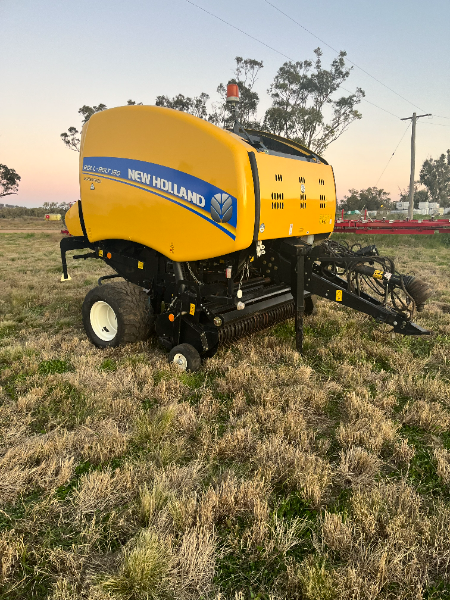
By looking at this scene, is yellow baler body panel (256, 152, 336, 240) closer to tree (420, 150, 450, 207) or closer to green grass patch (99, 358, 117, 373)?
green grass patch (99, 358, 117, 373)

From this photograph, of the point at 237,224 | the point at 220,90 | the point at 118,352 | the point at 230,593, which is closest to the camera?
the point at 230,593

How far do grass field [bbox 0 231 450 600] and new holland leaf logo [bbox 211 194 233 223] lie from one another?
1.59 meters

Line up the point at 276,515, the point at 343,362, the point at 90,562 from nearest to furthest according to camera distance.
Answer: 1. the point at 90,562
2. the point at 276,515
3. the point at 343,362

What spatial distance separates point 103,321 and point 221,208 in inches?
97.2

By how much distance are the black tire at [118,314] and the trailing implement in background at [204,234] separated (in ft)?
0.04

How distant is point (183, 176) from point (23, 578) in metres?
3.34

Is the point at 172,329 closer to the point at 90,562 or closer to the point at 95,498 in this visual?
the point at 95,498

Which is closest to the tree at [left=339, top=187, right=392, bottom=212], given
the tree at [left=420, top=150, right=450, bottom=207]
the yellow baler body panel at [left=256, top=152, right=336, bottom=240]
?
the tree at [left=420, top=150, right=450, bottom=207]

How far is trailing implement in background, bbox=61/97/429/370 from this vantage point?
3.82 meters

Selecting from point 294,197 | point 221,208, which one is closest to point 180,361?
point 221,208

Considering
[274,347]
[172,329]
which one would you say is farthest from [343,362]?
[172,329]

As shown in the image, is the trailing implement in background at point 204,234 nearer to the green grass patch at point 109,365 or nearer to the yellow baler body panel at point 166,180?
the yellow baler body panel at point 166,180

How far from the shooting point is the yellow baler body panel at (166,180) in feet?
12.2

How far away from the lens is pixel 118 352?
4.79m
